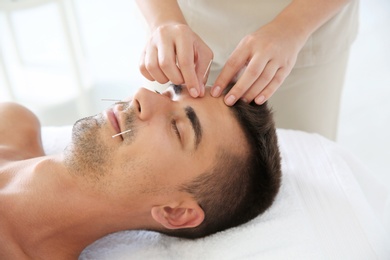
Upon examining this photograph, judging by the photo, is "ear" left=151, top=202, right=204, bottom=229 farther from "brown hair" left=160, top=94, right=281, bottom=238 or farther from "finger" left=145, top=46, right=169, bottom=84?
"finger" left=145, top=46, right=169, bottom=84

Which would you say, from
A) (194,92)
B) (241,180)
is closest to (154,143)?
(194,92)

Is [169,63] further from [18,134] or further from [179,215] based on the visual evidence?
[18,134]

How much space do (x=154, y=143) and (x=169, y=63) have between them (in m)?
0.24

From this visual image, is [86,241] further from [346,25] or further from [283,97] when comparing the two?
[346,25]

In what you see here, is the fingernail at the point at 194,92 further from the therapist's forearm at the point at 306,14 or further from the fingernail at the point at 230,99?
the therapist's forearm at the point at 306,14

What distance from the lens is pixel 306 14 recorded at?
1519mm

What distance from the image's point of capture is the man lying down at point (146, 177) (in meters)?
1.38

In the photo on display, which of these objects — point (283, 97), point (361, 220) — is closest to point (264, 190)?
point (361, 220)

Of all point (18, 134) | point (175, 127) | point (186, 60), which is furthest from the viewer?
point (18, 134)

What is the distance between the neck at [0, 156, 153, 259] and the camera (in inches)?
55.5

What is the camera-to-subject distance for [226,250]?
143 cm

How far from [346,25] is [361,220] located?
2.37 feet

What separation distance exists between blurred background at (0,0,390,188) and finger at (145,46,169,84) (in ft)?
4.67

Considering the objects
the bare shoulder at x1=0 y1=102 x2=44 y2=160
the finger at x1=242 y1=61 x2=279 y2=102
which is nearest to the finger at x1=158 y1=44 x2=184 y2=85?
the finger at x1=242 y1=61 x2=279 y2=102
